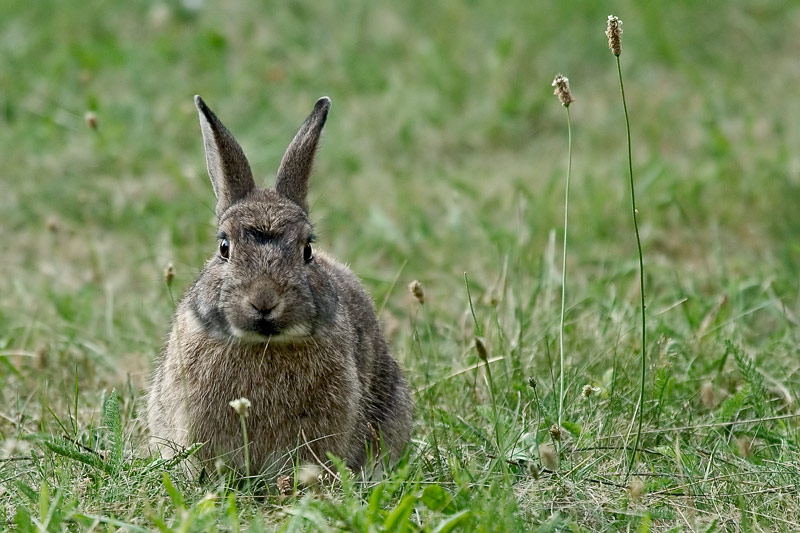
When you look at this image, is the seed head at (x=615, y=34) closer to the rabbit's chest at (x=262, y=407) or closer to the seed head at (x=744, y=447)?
the seed head at (x=744, y=447)

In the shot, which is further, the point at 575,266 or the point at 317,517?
the point at 575,266

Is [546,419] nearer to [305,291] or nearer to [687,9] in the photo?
[305,291]

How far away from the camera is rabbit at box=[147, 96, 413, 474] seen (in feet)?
13.0

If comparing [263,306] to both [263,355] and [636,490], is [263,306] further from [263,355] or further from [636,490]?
[636,490]

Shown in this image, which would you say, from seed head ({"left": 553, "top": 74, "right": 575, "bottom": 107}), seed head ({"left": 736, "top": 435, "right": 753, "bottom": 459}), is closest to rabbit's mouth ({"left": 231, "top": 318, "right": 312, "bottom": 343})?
seed head ({"left": 553, "top": 74, "right": 575, "bottom": 107})

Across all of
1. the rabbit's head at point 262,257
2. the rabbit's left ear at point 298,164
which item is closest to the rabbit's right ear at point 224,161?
the rabbit's head at point 262,257

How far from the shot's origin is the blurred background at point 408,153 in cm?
593

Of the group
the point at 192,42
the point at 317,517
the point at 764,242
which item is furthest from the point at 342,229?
the point at 317,517

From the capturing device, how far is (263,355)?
4102mm

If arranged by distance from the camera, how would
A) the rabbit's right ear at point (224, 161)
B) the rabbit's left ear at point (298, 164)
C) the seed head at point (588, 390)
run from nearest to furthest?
the seed head at point (588, 390) → the rabbit's right ear at point (224, 161) → the rabbit's left ear at point (298, 164)

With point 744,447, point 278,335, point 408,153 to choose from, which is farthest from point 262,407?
point 408,153

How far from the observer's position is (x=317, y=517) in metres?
3.33

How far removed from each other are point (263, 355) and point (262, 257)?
33 cm

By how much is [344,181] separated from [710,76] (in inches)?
123
